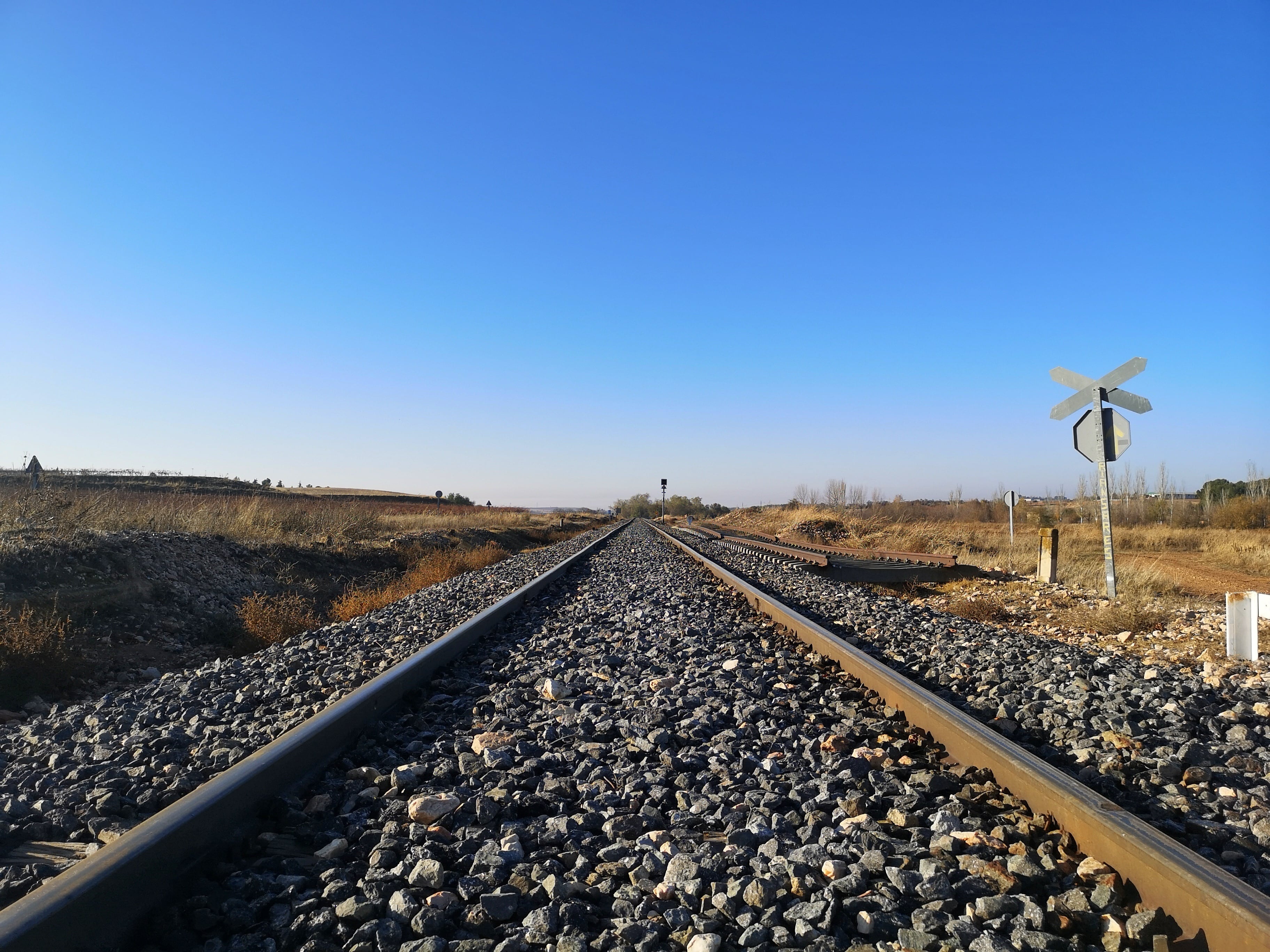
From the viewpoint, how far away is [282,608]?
29.2 feet

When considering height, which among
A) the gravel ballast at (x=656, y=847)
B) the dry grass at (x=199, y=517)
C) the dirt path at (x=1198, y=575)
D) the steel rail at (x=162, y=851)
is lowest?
the dirt path at (x=1198, y=575)

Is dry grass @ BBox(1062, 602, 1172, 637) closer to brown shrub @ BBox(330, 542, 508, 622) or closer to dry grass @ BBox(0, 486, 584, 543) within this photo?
brown shrub @ BBox(330, 542, 508, 622)

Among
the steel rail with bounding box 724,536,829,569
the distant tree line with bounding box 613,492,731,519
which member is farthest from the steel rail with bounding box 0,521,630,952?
the distant tree line with bounding box 613,492,731,519

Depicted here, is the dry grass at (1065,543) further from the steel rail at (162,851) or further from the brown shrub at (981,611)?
the steel rail at (162,851)

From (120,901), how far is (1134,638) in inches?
304

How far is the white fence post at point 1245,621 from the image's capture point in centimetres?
504

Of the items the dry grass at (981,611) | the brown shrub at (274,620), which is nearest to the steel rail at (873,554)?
the dry grass at (981,611)

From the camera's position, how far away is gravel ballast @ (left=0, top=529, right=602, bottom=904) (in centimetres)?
256

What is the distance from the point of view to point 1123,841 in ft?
6.82

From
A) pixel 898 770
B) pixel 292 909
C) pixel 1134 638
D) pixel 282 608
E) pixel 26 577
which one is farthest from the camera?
pixel 282 608

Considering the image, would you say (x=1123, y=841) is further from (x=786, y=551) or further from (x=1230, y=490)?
(x=1230, y=490)

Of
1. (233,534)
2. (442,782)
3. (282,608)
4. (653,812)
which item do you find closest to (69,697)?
(282,608)

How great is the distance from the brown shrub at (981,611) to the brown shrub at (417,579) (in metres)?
7.04

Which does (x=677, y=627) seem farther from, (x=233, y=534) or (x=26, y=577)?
(x=233, y=534)
